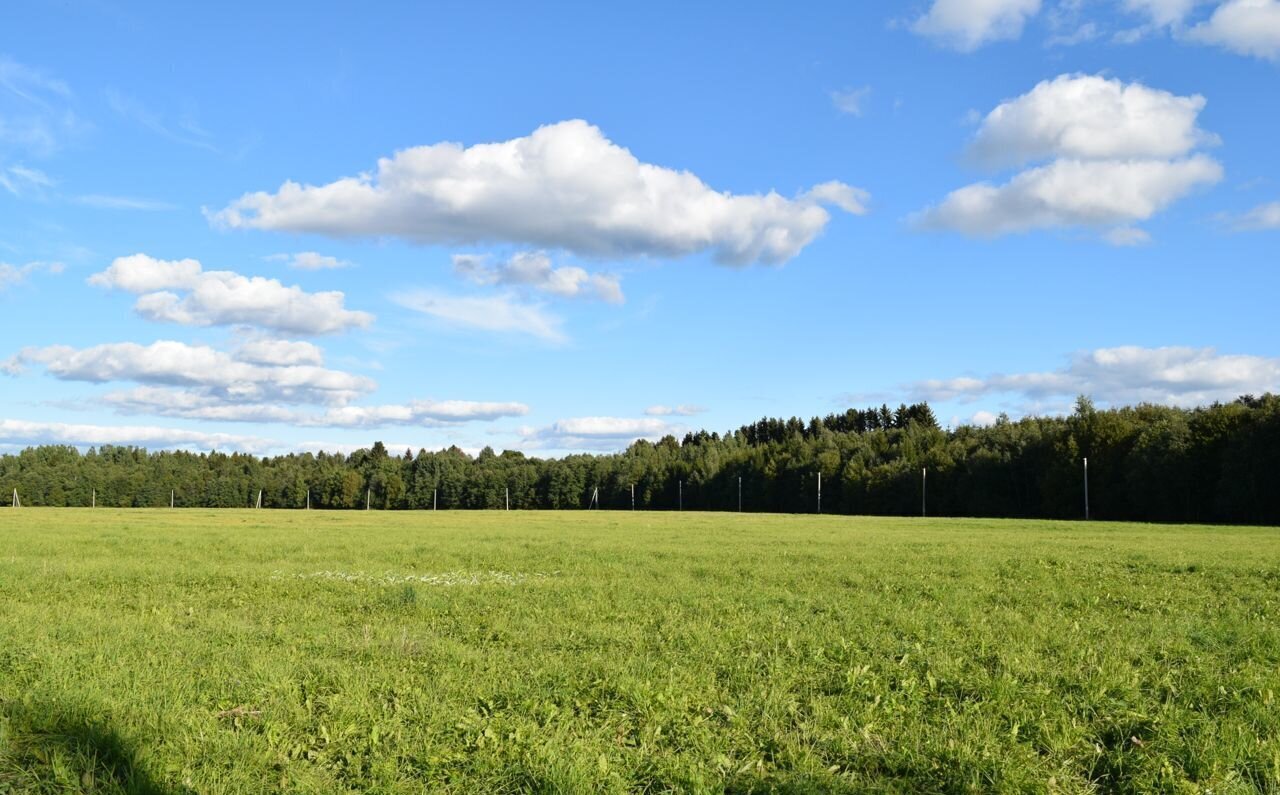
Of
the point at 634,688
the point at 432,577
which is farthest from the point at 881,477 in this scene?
the point at 634,688

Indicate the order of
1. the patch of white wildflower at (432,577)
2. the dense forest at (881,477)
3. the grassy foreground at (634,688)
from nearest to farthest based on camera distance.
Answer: the grassy foreground at (634,688), the patch of white wildflower at (432,577), the dense forest at (881,477)

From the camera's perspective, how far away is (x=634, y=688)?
9.24 meters

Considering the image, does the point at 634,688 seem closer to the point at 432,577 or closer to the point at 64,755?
the point at 64,755

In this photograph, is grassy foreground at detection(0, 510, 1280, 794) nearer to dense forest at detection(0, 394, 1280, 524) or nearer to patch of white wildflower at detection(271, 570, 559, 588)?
patch of white wildflower at detection(271, 570, 559, 588)

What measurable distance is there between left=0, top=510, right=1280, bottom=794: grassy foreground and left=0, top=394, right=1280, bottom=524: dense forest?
7772cm

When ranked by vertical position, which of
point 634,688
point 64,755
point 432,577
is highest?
point 634,688

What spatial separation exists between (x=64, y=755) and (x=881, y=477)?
128 m

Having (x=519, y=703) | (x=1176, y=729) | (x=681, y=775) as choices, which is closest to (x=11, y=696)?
(x=519, y=703)

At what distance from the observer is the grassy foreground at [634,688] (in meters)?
7.34

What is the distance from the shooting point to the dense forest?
85812 millimetres

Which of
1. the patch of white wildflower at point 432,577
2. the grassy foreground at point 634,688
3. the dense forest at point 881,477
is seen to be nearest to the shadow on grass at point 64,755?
the grassy foreground at point 634,688

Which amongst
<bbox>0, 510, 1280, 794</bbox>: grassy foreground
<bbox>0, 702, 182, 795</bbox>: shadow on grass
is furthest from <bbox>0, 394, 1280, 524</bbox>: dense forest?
<bbox>0, 702, 182, 795</bbox>: shadow on grass

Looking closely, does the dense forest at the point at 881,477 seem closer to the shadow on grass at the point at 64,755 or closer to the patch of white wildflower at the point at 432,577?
the patch of white wildflower at the point at 432,577

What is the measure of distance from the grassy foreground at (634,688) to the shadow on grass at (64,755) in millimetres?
27
